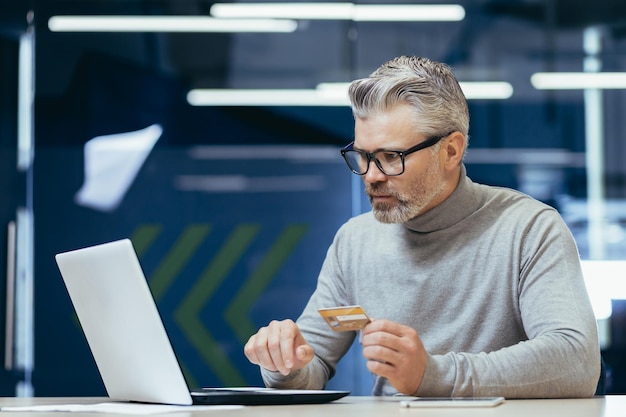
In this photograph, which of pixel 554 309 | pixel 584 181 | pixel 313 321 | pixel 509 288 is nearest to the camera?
pixel 554 309

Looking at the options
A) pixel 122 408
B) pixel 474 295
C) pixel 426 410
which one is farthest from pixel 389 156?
pixel 122 408

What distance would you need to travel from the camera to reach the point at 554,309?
2.00 meters

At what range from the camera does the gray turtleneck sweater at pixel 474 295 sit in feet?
6.16

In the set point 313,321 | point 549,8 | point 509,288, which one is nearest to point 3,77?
point 549,8

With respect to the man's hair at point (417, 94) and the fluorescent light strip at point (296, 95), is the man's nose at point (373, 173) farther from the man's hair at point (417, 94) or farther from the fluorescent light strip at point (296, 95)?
the fluorescent light strip at point (296, 95)

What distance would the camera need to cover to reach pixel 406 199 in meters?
2.25

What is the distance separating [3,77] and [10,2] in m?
0.36

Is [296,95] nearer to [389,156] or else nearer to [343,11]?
[343,11]

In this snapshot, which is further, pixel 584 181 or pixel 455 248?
pixel 584 181

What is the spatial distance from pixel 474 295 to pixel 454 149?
35cm

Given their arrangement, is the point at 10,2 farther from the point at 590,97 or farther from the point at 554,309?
the point at 554,309

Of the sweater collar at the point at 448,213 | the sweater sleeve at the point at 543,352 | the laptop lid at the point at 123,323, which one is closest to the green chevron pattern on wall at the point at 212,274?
the sweater collar at the point at 448,213

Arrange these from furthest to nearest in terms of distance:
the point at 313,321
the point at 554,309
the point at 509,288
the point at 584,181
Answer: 1. the point at 584,181
2. the point at 313,321
3. the point at 509,288
4. the point at 554,309

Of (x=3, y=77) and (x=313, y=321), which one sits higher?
(x=3, y=77)
